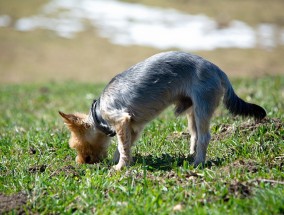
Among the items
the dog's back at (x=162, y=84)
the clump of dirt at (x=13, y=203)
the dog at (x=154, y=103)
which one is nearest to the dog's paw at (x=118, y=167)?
the dog at (x=154, y=103)

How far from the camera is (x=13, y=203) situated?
18.2 feet

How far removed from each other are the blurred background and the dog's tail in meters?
24.5

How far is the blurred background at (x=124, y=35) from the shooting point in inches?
1364

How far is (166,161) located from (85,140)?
1375mm

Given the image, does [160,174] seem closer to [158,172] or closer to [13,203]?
[158,172]

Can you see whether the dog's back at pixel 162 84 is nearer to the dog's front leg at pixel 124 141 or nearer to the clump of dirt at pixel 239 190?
the dog's front leg at pixel 124 141

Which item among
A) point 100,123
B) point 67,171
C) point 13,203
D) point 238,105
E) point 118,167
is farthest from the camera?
point 100,123

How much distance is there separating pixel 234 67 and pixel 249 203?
2957 cm

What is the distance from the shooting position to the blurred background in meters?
34.7

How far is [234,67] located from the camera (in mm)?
33781

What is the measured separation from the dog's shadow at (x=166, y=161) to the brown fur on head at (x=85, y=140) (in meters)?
0.60

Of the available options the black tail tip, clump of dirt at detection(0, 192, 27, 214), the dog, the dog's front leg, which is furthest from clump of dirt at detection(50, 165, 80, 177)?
the black tail tip

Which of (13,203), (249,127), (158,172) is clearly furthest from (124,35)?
(13,203)

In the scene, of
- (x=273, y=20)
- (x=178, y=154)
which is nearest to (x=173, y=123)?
(x=178, y=154)
